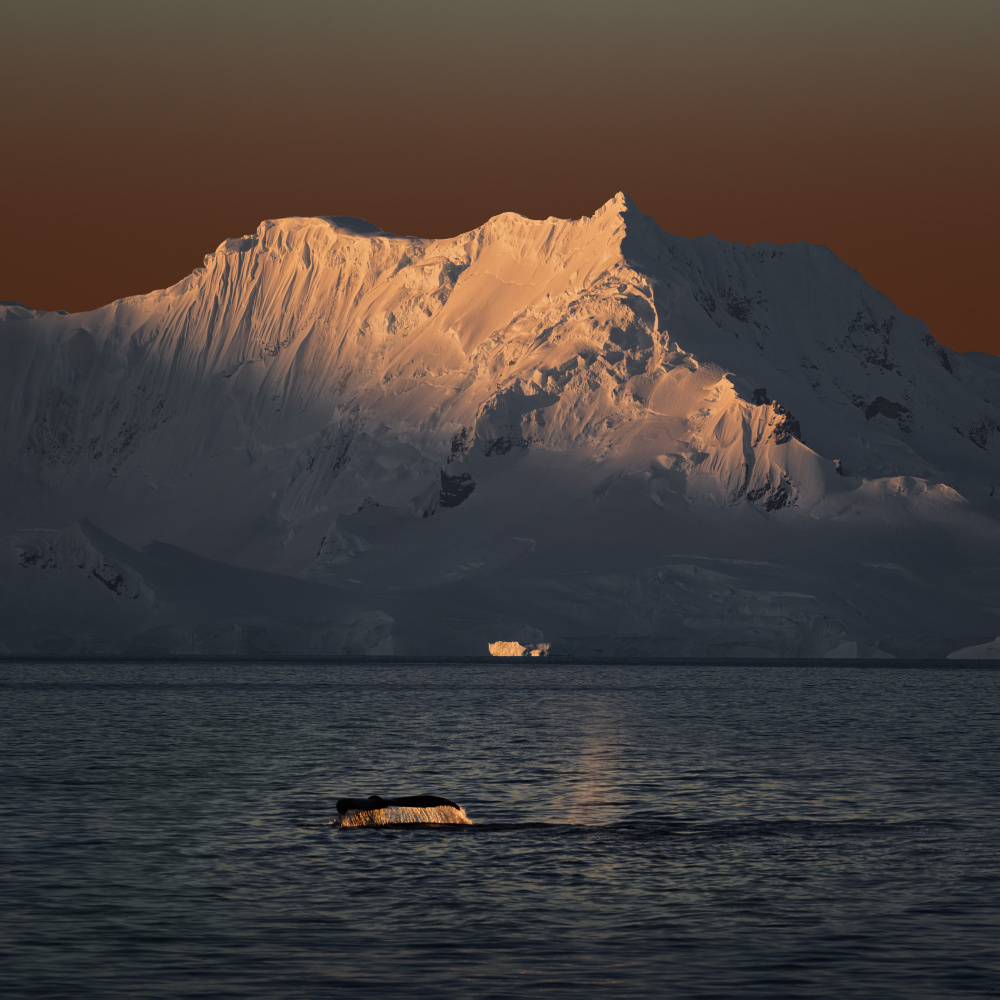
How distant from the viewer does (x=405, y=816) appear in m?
40.9

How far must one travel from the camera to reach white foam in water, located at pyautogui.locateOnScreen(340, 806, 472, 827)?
132 feet

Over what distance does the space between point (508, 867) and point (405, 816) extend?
7.40m

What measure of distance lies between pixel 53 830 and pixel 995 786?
27.8 m

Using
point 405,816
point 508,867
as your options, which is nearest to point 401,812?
point 405,816

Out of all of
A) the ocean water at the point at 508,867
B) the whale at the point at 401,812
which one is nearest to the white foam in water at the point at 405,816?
the whale at the point at 401,812

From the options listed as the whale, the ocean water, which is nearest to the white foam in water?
the whale

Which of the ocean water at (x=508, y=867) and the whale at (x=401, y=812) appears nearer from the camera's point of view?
the ocean water at (x=508, y=867)

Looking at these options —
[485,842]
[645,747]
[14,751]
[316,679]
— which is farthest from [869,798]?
[316,679]

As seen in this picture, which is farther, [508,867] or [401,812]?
[401,812]

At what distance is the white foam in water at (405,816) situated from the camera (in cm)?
4022

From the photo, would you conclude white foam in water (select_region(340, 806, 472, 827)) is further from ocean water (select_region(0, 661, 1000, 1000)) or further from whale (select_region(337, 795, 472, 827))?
ocean water (select_region(0, 661, 1000, 1000))

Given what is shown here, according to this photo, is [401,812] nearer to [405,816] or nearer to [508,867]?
[405,816]

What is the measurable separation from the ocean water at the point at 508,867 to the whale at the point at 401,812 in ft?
1.53

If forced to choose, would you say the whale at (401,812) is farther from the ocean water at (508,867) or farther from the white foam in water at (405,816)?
the ocean water at (508,867)
